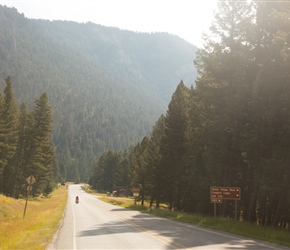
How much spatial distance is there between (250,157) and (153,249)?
46.0 ft

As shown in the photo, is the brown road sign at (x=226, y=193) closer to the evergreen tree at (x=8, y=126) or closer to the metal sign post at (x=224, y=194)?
the metal sign post at (x=224, y=194)

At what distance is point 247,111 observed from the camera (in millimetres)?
26078

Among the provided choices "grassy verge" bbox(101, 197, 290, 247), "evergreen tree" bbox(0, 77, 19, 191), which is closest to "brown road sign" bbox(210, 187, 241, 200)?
"grassy verge" bbox(101, 197, 290, 247)

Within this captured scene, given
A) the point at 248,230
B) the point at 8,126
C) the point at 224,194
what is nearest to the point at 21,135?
the point at 8,126

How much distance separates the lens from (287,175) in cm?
2286

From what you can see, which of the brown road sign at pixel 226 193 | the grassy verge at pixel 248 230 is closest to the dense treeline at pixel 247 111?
the brown road sign at pixel 226 193

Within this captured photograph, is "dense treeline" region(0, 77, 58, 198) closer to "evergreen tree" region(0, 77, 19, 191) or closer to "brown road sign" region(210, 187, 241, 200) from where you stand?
"evergreen tree" region(0, 77, 19, 191)

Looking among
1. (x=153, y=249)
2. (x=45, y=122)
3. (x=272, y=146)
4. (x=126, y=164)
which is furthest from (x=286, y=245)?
(x=126, y=164)

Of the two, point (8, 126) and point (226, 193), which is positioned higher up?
point (8, 126)

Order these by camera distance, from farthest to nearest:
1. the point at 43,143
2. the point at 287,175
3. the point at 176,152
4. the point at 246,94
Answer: the point at 43,143 < the point at 176,152 < the point at 246,94 < the point at 287,175

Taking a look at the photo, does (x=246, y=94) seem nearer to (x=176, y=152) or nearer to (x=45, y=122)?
(x=176, y=152)

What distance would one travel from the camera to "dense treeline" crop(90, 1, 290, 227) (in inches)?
870

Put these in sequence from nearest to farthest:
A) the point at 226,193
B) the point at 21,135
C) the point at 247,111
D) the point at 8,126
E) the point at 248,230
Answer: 1. the point at 248,230
2. the point at 247,111
3. the point at 226,193
4. the point at 8,126
5. the point at 21,135

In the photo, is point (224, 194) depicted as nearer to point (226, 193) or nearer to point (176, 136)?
point (226, 193)
